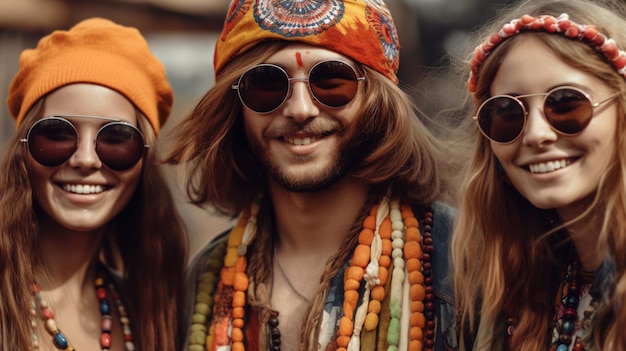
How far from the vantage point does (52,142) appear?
3117mm

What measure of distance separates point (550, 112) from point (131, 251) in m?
1.88

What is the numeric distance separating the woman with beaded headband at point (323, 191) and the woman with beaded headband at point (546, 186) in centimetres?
30

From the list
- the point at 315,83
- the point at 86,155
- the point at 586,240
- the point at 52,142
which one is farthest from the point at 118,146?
the point at 586,240

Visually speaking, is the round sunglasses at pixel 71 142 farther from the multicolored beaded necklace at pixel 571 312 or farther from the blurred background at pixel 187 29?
the blurred background at pixel 187 29

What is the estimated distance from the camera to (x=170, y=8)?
8.34 meters

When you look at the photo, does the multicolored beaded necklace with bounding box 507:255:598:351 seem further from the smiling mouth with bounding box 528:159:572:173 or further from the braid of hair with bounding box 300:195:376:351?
the braid of hair with bounding box 300:195:376:351

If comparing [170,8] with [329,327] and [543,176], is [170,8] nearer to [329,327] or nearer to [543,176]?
[329,327]

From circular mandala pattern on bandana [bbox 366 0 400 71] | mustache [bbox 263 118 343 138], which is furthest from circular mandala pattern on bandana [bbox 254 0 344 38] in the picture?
mustache [bbox 263 118 343 138]

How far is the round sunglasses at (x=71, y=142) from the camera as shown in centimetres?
312

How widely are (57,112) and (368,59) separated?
118 cm

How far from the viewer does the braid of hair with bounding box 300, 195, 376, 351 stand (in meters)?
3.00

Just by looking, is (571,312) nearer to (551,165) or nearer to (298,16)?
(551,165)

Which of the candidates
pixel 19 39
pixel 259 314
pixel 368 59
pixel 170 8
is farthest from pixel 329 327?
pixel 170 8

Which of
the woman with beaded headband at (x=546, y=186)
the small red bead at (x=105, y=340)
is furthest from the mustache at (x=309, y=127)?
the small red bead at (x=105, y=340)
